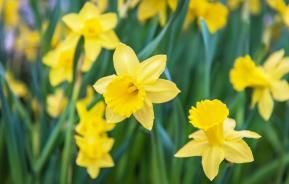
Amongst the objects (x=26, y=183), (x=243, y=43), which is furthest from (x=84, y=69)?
(x=243, y=43)

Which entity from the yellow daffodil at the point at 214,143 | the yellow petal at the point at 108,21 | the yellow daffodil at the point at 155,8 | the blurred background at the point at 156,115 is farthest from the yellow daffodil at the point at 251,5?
the yellow daffodil at the point at 214,143

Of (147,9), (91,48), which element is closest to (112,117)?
(91,48)

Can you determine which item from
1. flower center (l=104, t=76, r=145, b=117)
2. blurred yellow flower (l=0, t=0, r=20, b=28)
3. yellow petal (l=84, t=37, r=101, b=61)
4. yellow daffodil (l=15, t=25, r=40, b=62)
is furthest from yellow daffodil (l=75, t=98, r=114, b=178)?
yellow daffodil (l=15, t=25, r=40, b=62)

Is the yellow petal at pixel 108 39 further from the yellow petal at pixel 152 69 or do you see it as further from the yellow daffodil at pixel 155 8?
the yellow petal at pixel 152 69

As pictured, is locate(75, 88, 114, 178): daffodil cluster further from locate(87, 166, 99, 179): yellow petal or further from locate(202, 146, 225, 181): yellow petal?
locate(202, 146, 225, 181): yellow petal

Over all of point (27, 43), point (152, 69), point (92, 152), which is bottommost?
point (27, 43)

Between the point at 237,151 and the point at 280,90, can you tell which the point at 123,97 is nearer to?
the point at 237,151
